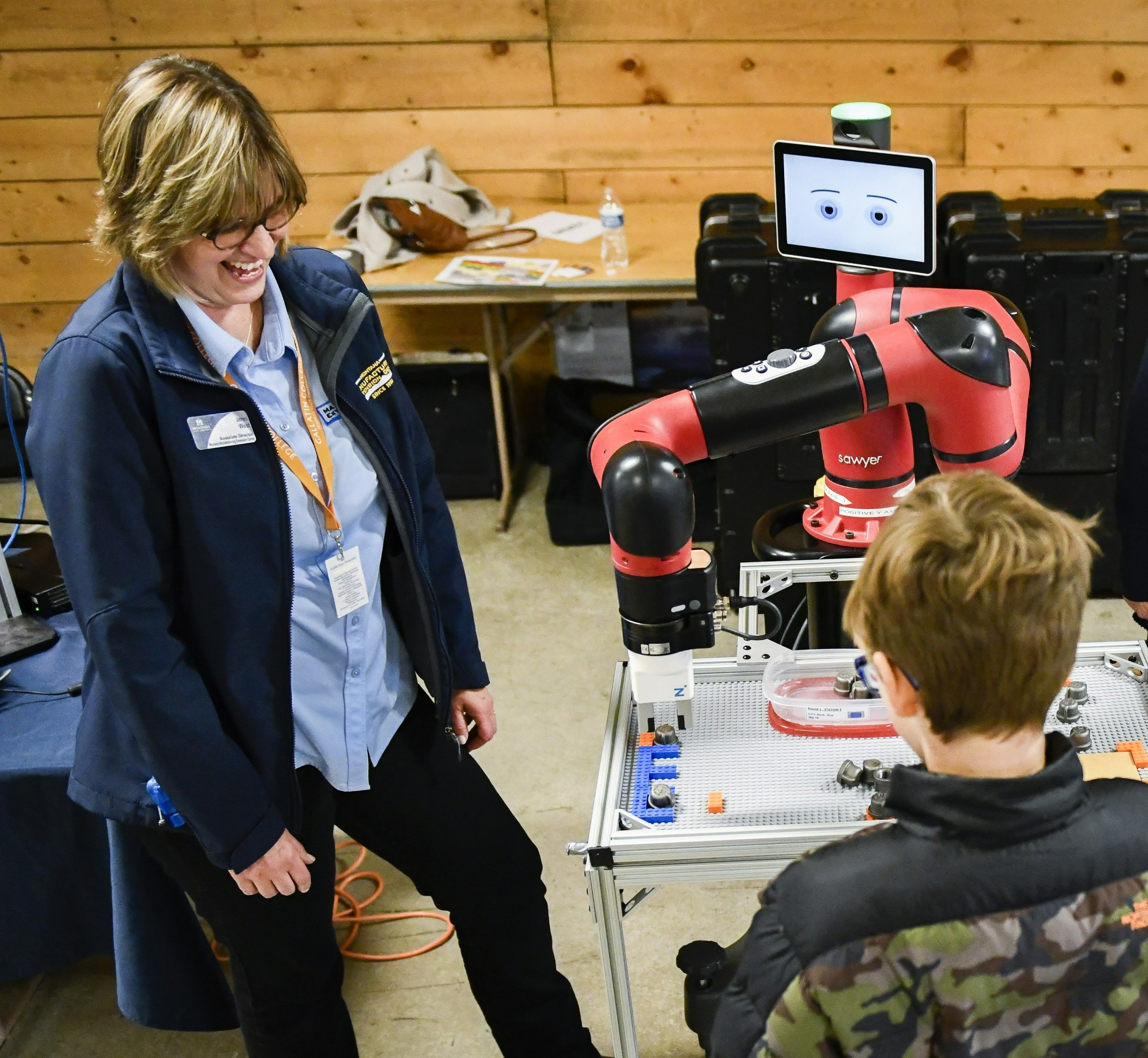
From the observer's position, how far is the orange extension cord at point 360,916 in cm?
233

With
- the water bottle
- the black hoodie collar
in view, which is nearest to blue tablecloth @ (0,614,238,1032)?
the black hoodie collar

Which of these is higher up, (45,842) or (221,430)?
(221,430)

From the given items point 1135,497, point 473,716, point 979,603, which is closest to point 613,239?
point 1135,497

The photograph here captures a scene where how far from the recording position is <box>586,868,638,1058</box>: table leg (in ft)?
5.00

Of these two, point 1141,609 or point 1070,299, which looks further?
point 1070,299

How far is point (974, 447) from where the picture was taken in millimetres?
1529

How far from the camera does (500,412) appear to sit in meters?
3.73

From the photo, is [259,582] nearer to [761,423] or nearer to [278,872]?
[278,872]

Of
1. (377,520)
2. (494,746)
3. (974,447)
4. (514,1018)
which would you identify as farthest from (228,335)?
(494,746)

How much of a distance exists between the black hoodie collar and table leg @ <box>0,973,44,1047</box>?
1.79 metres

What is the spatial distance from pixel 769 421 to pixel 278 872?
78cm

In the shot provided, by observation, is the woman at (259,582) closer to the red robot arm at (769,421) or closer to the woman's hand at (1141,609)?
the red robot arm at (769,421)

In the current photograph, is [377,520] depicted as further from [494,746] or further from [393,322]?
[393,322]

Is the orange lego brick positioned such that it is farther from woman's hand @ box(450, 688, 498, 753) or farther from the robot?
woman's hand @ box(450, 688, 498, 753)
